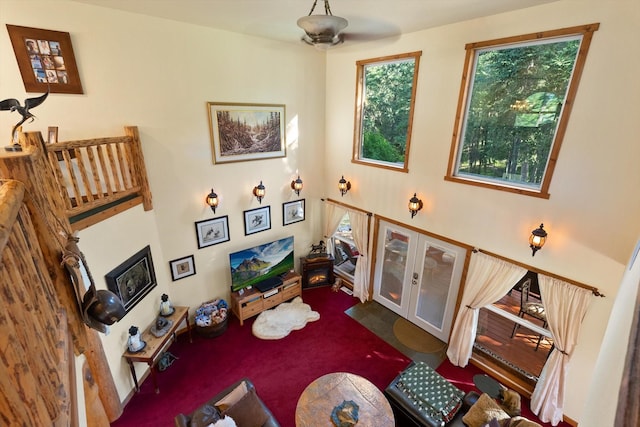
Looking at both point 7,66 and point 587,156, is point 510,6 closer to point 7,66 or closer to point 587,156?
point 587,156

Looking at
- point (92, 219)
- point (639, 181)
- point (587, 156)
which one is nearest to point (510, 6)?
point (587, 156)

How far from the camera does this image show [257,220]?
568 centimetres

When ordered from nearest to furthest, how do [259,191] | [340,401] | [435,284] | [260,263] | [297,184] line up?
[340,401] → [435,284] → [259,191] → [260,263] → [297,184]

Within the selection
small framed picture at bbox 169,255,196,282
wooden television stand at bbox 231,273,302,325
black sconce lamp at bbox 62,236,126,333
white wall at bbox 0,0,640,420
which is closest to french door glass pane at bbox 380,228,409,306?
white wall at bbox 0,0,640,420

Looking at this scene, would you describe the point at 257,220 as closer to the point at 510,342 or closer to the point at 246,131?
the point at 246,131

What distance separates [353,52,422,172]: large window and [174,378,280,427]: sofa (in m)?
4.00

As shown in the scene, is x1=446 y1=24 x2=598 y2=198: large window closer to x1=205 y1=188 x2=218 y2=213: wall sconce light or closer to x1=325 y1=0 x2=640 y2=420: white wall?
x1=325 y1=0 x2=640 y2=420: white wall

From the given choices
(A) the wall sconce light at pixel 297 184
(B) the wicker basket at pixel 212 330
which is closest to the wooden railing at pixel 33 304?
(B) the wicker basket at pixel 212 330

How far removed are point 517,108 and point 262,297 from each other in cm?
509

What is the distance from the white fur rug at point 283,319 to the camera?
527 centimetres

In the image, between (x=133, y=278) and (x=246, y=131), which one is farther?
(x=246, y=131)

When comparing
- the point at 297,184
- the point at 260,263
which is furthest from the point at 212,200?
the point at 297,184

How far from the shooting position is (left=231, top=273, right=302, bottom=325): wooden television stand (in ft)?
18.0

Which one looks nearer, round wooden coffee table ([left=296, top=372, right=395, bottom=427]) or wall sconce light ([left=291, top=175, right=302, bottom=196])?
round wooden coffee table ([left=296, top=372, right=395, bottom=427])
